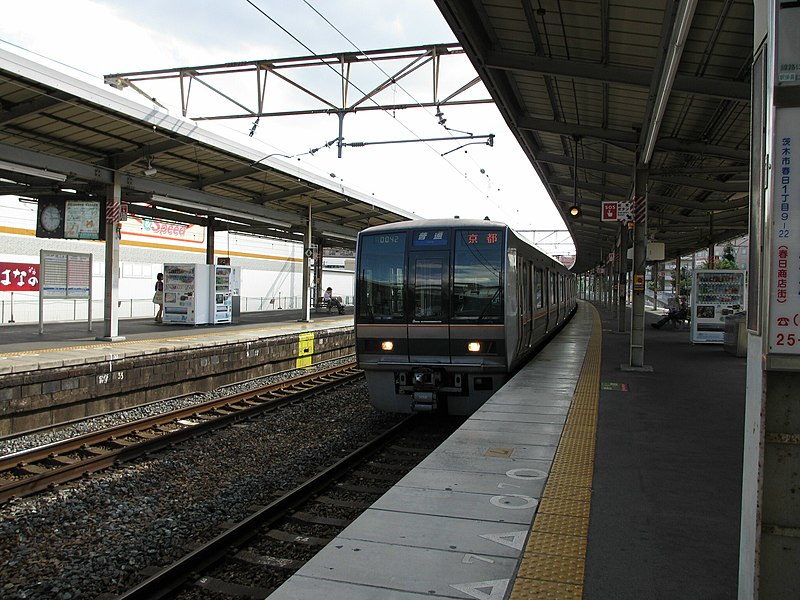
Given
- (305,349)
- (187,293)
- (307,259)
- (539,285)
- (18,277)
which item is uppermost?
(307,259)

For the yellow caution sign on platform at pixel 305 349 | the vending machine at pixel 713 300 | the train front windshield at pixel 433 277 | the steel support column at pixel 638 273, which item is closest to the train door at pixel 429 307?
the train front windshield at pixel 433 277

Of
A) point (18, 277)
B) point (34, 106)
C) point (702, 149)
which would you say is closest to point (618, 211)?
point (702, 149)

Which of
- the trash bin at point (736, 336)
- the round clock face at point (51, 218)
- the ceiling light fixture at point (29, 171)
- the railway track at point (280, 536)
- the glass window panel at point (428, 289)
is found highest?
the ceiling light fixture at point (29, 171)

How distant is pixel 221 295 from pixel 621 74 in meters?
14.3

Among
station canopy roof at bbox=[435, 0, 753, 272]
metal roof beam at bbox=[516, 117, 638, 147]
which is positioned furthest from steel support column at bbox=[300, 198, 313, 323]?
metal roof beam at bbox=[516, 117, 638, 147]

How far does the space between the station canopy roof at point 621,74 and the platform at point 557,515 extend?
3518mm

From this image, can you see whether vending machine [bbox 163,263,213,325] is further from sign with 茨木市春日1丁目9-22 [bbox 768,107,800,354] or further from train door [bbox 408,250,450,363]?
sign with 茨木市春日1丁目9-22 [bbox 768,107,800,354]

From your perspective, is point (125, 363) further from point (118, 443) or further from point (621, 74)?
point (621, 74)

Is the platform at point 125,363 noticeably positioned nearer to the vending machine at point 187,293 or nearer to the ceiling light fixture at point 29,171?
the vending machine at point 187,293

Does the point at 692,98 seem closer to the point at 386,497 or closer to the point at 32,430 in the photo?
the point at 386,497

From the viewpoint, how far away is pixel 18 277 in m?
22.2

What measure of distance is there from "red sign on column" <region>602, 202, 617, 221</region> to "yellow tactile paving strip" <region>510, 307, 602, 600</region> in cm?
649

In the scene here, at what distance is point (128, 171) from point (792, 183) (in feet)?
48.9

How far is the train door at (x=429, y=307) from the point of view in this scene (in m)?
8.31
